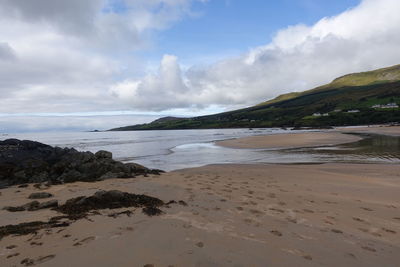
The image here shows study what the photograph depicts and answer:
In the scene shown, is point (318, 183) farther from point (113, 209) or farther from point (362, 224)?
point (113, 209)

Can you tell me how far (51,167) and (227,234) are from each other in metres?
12.8

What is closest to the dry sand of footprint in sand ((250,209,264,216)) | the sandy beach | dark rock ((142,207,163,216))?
the sandy beach

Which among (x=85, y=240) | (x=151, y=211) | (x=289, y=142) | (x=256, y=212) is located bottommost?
(x=289, y=142)

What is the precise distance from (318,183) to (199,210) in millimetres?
8084

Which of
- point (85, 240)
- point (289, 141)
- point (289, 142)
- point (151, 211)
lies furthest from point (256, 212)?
point (289, 141)

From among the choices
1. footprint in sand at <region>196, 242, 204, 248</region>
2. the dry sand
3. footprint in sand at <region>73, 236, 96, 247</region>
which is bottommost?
the dry sand

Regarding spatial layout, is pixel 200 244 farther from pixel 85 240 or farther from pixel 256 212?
pixel 256 212

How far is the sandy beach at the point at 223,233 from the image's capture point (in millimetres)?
4914

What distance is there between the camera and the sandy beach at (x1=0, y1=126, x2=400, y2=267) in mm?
4914

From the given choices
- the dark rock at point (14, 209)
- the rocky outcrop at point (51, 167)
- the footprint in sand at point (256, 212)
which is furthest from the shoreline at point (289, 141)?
the dark rock at point (14, 209)

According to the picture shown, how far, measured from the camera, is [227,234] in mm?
6055

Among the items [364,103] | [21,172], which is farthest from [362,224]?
[364,103]

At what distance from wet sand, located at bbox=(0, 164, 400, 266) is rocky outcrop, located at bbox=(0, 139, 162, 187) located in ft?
10.7

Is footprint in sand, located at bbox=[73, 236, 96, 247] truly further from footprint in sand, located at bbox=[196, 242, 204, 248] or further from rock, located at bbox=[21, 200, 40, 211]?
rock, located at bbox=[21, 200, 40, 211]
